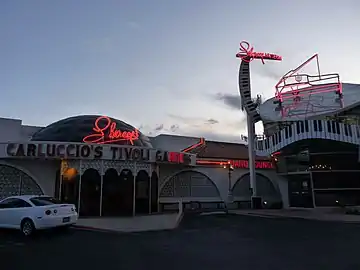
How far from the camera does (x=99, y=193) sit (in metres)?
21.7

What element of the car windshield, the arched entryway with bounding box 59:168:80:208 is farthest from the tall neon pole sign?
the car windshield

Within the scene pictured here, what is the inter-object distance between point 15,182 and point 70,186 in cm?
405

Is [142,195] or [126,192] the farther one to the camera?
[142,195]

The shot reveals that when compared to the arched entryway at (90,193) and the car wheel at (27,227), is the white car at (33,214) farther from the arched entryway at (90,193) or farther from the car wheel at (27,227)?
the arched entryway at (90,193)

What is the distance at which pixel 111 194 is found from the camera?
2208 cm

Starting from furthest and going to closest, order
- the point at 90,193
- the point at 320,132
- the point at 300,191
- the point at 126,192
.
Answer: the point at 300,191, the point at 320,132, the point at 126,192, the point at 90,193

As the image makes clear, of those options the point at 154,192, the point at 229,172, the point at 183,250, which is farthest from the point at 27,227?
the point at 229,172

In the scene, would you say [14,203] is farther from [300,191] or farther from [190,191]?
[300,191]

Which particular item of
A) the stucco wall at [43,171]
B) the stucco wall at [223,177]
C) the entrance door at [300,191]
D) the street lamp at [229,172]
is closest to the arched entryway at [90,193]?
the stucco wall at [43,171]

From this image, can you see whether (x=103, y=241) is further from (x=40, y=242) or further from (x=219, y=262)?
(x=219, y=262)

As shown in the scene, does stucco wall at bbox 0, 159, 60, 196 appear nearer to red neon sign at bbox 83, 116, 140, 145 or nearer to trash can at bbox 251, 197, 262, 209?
red neon sign at bbox 83, 116, 140, 145

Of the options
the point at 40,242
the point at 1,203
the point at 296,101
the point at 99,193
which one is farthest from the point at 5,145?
the point at 296,101

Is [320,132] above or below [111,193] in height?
above

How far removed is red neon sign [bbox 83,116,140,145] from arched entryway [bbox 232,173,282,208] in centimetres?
1244
